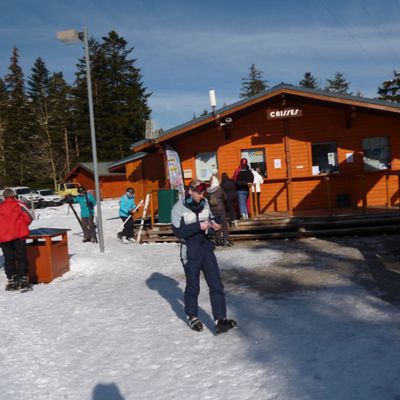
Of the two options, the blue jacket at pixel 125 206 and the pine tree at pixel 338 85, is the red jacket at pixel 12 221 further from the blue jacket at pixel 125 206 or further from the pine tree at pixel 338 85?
the pine tree at pixel 338 85

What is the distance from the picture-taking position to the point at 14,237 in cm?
846

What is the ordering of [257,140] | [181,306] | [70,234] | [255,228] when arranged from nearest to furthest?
[181,306], [255,228], [257,140], [70,234]

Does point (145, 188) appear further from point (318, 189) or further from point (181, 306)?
point (181, 306)

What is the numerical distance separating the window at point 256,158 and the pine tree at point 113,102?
41.3m

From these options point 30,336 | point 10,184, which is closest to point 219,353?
point 30,336

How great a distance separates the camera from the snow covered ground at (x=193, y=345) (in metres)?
4.14

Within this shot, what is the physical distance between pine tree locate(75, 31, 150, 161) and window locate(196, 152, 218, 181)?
134 feet

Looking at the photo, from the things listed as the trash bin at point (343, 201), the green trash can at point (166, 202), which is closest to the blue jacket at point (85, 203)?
the green trash can at point (166, 202)

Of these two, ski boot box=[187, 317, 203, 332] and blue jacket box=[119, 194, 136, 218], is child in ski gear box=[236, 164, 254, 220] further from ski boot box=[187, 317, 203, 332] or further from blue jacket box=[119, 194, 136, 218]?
ski boot box=[187, 317, 203, 332]

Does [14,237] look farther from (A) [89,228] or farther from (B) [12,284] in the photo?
(A) [89,228]

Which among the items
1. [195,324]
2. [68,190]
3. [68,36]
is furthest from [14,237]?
[68,190]

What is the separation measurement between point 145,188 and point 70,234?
3.71 metres

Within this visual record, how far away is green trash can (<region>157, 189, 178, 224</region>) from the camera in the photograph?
1374 centimetres

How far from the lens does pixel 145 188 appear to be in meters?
16.1
